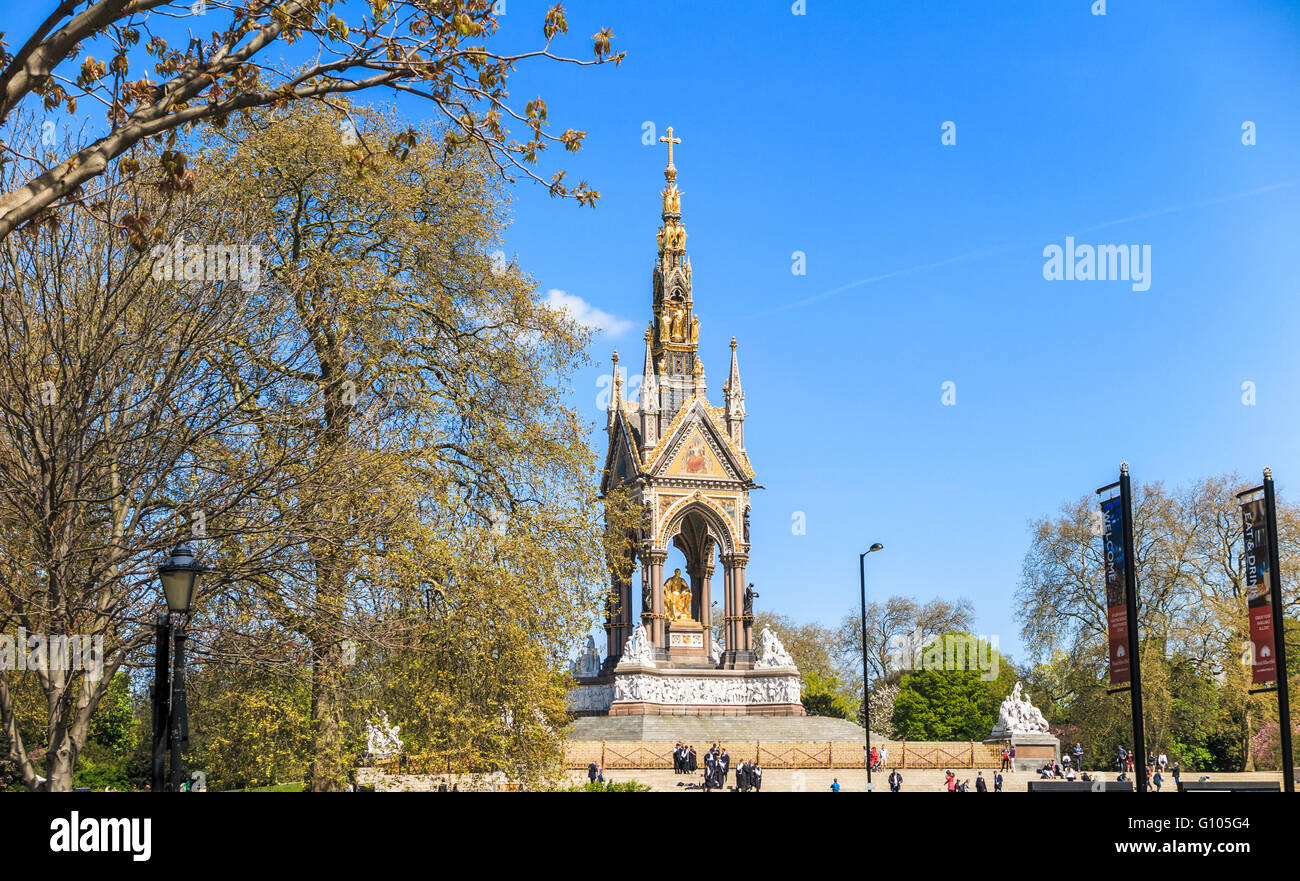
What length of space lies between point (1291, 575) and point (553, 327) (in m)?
39.0

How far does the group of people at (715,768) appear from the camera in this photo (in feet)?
120

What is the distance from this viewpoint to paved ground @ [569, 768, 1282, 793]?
1526 inches

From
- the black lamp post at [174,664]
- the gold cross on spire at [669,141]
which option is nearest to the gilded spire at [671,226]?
the gold cross on spire at [669,141]

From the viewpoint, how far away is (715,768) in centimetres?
3797

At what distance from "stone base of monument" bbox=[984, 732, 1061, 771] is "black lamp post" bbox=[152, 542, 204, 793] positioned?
37872mm

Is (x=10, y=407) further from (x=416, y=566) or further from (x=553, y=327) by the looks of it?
(x=553, y=327)

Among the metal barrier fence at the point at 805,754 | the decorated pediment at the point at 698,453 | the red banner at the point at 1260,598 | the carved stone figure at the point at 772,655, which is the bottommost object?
the metal barrier fence at the point at 805,754

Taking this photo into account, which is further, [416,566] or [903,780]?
[903,780]

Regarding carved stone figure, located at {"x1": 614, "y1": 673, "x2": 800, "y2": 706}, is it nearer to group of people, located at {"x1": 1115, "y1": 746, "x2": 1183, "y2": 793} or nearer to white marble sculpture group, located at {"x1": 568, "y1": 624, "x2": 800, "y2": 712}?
white marble sculpture group, located at {"x1": 568, "y1": 624, "x2": 800, "y2": 712}

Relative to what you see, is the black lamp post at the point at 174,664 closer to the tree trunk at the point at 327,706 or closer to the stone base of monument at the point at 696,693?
the tree trunk at the point at 327,706

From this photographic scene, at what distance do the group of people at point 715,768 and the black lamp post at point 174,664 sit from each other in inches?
969

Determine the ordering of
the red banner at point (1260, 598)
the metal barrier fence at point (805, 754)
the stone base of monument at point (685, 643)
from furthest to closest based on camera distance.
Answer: the stone base of monument at point (685, 643) → the metal barrier fence at point (805, 754) → the red banner at point (1260, 598)
